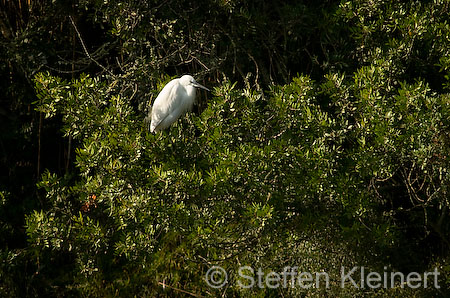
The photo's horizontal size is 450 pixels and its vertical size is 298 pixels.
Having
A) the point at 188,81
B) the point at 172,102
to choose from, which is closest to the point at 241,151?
the point at 172,102

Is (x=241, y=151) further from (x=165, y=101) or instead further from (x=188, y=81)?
(x=188, y=81)

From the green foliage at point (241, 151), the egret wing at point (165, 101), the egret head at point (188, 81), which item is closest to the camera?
the green foliage at point (241, 151)

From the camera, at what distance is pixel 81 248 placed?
12.3 ft

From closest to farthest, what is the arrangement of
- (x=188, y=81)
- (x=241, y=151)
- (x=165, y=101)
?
(x=241, y=151), (x=165, y=101), (x=188, y=81)

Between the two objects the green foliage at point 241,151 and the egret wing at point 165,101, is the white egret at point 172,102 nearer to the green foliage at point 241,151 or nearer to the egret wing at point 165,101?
the egret wing at point 165,101

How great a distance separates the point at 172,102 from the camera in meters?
3.68

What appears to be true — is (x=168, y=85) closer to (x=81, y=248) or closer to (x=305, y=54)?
(x=81, y=248)

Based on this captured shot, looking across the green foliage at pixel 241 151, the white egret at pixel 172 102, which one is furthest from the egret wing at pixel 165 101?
the green foliage at pixel 241 151

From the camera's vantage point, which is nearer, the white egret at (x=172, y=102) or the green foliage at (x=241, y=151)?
the green foliage at (x=241, y=151)

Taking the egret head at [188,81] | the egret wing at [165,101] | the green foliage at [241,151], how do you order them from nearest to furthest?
1. the green foliage at [241,151]
2. the egret wing at [165,101]
3. the egret head at [188,81]

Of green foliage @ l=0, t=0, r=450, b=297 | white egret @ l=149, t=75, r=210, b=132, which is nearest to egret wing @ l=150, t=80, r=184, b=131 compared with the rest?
white egret @ l=149, t=75, r=210, b=132

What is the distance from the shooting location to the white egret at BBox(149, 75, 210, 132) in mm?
3666

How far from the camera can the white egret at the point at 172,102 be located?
12.0 ft

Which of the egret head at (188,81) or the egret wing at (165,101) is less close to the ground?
the egret head at (188,81)
